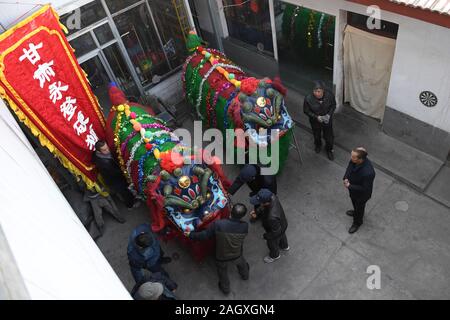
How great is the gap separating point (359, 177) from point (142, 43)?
5.78 meters

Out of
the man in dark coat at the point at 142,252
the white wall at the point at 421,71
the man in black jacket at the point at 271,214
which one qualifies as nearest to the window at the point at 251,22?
the white wall at the point at 421,71

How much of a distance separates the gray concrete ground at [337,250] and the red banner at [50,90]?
1812mm

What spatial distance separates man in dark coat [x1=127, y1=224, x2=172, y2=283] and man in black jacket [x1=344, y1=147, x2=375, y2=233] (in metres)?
2.91

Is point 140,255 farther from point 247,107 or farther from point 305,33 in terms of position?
point 305,33

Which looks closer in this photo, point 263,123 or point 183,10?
point 263,123

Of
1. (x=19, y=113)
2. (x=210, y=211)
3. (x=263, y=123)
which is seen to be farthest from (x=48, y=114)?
(x=263, y=123)

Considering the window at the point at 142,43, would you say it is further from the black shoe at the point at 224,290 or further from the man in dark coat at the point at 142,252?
the black shoe at the point at 224,290

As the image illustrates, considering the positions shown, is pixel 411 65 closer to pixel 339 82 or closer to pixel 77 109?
pixel 339 82

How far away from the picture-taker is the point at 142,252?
17.9 feet

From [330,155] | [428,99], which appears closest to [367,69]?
[428,99]

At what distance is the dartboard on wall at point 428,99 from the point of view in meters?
6.55

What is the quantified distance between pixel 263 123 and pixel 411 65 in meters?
2.61

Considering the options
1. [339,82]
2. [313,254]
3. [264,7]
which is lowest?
[313,254]

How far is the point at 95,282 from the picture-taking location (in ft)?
10.7
